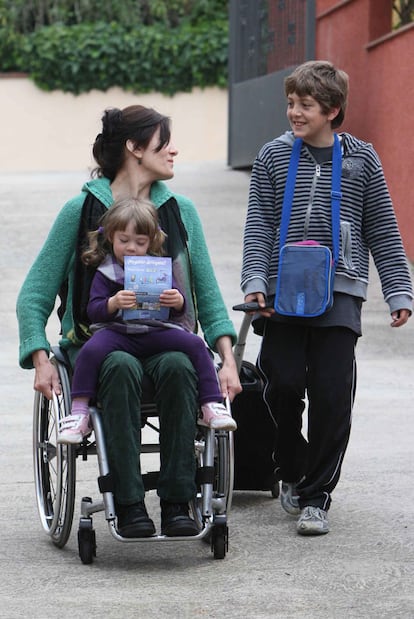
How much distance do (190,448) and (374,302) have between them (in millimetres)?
7056

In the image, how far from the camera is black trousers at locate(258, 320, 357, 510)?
4953mm

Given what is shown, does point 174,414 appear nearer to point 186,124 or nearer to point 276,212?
point 276,212

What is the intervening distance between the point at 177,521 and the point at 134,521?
0.14 metres

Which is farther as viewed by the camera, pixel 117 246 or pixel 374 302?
pixel 374 302

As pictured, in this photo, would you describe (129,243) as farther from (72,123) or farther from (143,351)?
(72,123)

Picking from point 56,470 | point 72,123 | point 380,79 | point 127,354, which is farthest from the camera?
point 72,123

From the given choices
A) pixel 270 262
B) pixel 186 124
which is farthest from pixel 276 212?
pixel 186 124

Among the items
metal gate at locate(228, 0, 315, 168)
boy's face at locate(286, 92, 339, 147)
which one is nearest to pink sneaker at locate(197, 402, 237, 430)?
boy's face at locate(286, 92, 339, 147)

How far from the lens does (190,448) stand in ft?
14.7

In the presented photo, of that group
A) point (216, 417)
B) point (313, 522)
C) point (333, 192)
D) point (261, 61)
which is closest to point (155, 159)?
point (333, 192)

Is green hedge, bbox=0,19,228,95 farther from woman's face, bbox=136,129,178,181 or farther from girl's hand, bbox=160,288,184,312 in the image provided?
girl's hand, bbox=160,288,184,312

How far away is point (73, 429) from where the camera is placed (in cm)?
438

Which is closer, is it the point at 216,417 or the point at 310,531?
the point at 216,417

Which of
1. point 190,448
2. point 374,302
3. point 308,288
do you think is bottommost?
point 374,302
